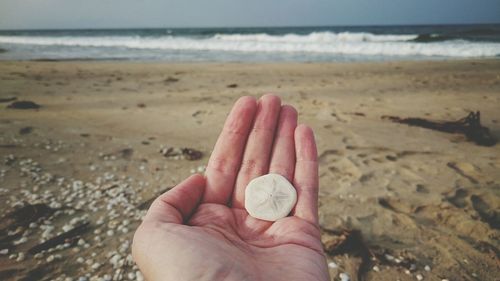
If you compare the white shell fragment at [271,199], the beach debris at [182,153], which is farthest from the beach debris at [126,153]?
the white shell fragment at [271,199]

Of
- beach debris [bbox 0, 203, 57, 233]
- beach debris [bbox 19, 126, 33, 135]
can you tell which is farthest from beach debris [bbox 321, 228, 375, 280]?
beach debris [bbox 19, 126, 33, 135]

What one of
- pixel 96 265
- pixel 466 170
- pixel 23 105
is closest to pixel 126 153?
pixel 96 265

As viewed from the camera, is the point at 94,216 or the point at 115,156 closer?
the point at 94,216

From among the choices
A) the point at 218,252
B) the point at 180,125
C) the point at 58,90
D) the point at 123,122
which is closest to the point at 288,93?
the point at 180,125

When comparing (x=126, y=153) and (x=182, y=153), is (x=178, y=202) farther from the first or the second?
(x=126, y=153)

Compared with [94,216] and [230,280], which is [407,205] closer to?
[230,280]

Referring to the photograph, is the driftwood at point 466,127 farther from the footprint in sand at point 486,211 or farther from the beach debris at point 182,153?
the beach debris at point 182,153

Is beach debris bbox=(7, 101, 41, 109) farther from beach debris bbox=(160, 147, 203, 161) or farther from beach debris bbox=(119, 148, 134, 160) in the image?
beach debris bbox=(160, 147, 203, 161)
